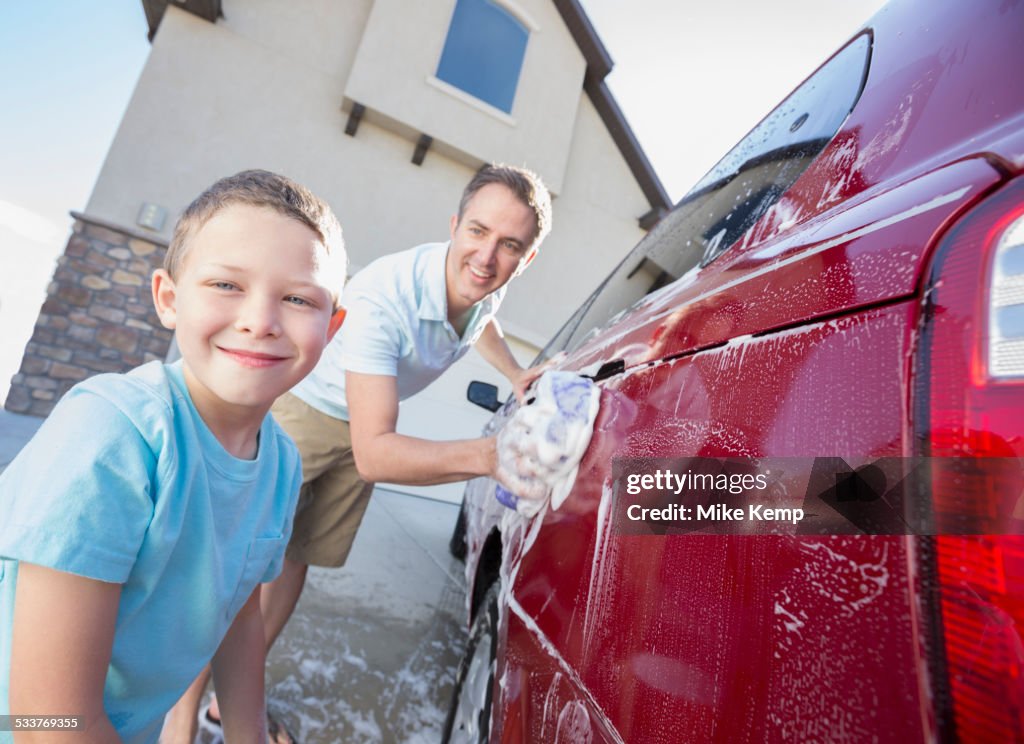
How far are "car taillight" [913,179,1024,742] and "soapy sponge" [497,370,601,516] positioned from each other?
0.54m

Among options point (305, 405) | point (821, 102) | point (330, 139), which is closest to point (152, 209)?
point (330, 139)

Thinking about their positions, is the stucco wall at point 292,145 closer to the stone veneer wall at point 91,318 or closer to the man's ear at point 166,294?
the stone veneer wall at point 91,318

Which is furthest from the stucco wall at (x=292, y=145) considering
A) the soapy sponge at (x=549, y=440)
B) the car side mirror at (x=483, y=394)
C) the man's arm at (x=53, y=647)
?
the man's arm at (x=53, y=647)

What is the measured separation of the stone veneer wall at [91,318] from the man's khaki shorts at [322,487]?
449cm

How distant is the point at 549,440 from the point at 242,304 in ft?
1.86

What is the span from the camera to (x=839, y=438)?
49 cm

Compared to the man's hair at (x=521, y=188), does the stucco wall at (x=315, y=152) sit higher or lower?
higher

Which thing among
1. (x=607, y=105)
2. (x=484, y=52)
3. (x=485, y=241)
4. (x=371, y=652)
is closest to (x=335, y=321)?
(x=485, y=241)

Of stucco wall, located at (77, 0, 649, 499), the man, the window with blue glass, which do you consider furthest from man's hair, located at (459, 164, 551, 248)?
the window with blue glass

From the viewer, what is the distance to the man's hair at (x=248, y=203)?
890 mm

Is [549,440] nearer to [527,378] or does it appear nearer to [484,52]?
[527,378]

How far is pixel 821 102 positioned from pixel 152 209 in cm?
628

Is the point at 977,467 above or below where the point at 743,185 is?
below

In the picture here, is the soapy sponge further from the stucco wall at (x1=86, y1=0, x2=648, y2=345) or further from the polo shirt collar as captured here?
the stucco wall at (x1=86, y1=0, x2=648, y2=345)
